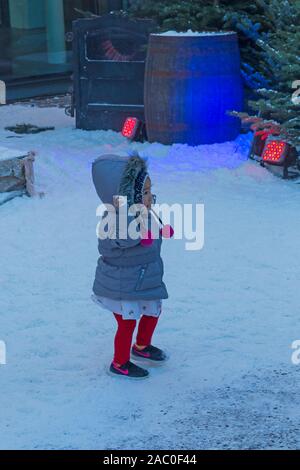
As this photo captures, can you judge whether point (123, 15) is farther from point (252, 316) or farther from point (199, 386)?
point (199, 386)

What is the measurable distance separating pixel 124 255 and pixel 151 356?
24.8 inches

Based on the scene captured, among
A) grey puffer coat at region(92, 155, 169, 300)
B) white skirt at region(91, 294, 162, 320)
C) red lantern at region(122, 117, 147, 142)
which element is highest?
grey puffer coat at region(92, 155, 169, 300)

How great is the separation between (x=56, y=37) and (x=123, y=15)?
19.6 feet

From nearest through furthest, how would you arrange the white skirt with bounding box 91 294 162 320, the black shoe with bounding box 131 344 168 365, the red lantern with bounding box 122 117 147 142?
the white skirt with bounding box 91 294 162 320
the black shoe with bounding box 131 344 168 365
the red lantern with bounding box 122 117 147 142

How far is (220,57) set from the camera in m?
9.73

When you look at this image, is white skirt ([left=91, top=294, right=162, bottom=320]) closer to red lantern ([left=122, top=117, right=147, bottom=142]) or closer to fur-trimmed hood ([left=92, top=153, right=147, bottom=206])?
fur-trimmed hood ([left=92, top=153, right=147, bottom=206])

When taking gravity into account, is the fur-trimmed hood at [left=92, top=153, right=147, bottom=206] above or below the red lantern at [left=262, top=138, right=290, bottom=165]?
above

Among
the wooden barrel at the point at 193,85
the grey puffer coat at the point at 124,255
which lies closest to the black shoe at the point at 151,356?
the grey puffer coat at the point at 124,255

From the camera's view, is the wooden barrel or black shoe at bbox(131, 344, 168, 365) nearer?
black shoe at bbox(131, 344, 168, 365)

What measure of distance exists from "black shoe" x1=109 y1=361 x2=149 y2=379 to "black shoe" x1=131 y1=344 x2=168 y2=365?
5.7 inches

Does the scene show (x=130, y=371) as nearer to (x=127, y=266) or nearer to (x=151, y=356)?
(x=151, y=356)

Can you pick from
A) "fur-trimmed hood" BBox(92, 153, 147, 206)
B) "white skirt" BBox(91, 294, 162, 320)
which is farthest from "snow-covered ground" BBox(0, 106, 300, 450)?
"fur-trimmed hood" BBox(92, 153, 147, 206)

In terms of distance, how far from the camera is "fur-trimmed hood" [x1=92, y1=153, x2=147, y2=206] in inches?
185
